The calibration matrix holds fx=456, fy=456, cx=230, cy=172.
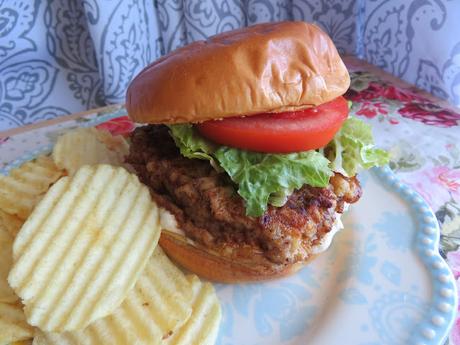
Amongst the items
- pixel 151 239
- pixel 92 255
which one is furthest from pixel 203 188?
pixel 92 255


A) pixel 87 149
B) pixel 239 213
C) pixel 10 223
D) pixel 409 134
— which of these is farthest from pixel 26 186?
pixel 409 134

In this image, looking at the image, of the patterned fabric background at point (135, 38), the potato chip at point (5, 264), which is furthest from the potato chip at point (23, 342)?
the patterned fabric background at point (135, 38)

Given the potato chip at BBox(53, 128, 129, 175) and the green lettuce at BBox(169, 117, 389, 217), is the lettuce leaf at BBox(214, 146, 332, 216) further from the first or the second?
the potato chip at BBox(53, 128, 129, 175)

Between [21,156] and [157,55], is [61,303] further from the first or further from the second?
[157,55]

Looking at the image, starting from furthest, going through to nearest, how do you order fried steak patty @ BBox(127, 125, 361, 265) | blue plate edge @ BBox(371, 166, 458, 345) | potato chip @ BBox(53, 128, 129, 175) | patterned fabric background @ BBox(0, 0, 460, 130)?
patterned fabric background @ BBox(0, 0, 460, 130) < potato chip @ BBox(53, 128, 129, 175) < fried steak patty @ BBox(127, 125, 361, 265) < blue plate edge @ BBox(371, 166, 458, 345)

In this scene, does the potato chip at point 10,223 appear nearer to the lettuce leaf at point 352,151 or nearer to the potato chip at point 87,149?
the potato chip at point 87,149

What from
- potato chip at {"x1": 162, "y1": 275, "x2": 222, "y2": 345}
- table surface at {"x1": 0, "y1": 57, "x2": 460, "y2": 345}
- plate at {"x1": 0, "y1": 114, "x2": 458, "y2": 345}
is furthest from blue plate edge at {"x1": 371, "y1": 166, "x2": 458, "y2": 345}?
potato chip at {"x1": 162, "y1": 275, "x2": 222, "y2": 345}
